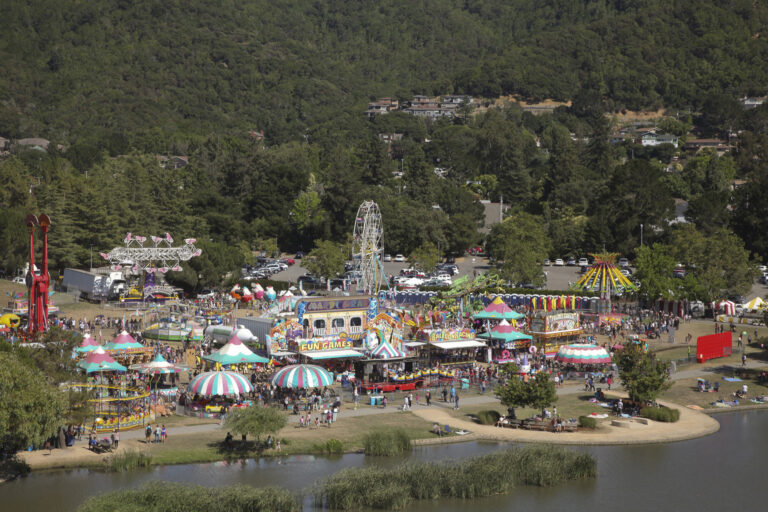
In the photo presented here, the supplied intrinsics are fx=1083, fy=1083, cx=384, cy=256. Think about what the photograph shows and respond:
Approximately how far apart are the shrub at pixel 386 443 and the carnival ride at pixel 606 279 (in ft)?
124

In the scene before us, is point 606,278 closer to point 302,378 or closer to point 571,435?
point 571,435

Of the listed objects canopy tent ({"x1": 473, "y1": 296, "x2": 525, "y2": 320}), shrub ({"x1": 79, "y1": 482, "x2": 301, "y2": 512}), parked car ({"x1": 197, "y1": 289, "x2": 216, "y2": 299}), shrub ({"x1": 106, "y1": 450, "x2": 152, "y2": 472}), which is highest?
parked car ({"x1": 197, "y1": 289, "x2": 216, "y2": 299})

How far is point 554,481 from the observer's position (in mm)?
43750

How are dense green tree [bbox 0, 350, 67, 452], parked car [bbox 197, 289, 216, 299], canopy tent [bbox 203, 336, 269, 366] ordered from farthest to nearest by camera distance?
parked car [bbox 197, 289, 216, 299] → canopy tent [bbox 203, 336, 269, 366] → dense green tree [bbox 0, 350, 67, 452]

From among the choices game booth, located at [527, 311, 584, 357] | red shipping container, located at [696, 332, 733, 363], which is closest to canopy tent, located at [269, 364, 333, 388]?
game booth, located at [527, 311, 584, 357]

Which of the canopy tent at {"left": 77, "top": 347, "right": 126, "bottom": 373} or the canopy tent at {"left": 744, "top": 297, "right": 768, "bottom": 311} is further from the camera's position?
the canopy tent at {"left": 744, "top": 297, "right": 768, "bottom": 311}

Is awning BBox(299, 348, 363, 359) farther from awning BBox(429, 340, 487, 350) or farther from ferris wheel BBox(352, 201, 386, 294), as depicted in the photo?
ferris wheel BBox(352, 201, 386, 294)

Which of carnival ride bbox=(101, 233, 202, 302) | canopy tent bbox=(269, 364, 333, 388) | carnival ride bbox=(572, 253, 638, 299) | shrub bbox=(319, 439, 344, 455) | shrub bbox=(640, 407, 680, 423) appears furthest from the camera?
carnival ride bbox=(101, 233, 202, 302)

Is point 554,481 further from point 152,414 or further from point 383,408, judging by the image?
point 152,414

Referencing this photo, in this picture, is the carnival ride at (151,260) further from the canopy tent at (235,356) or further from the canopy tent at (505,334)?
the canopy tent at (505,334)

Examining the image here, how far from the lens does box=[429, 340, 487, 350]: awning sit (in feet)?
211

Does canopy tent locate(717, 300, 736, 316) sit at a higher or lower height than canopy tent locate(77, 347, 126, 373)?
higher

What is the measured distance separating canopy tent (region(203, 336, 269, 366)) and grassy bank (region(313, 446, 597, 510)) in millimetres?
17187

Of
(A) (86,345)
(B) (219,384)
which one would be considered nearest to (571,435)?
(B) (219,384)
